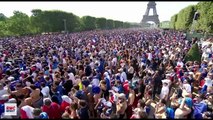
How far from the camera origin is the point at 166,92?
33.9 feet

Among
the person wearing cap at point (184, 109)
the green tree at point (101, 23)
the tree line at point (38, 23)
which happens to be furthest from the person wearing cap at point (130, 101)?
the green tree at point (101, 23)

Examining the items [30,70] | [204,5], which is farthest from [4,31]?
[30,70]

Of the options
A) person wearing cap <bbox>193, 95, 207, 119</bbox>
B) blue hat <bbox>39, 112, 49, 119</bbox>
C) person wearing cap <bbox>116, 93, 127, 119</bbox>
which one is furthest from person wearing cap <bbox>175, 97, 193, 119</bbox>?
blue hat <bbox>39, 112, 49, 119</bbox>

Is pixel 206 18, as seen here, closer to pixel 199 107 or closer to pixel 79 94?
pixel 199 107

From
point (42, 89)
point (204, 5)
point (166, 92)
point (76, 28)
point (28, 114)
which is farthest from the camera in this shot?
point (76, 28)

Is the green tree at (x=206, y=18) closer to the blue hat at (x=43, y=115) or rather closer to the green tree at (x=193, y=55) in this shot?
the green tree at (x=193, y=55)

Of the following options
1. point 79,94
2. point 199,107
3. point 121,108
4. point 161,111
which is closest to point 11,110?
point 79,94

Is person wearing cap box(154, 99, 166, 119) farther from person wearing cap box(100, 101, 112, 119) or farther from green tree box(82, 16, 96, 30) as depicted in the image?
green tree box(82, 16, 96, 30)

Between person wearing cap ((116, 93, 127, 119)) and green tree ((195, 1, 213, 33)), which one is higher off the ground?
green tree ((195, 1, 213, 33))

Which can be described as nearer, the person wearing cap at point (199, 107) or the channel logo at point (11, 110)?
the channel logo at point (11, 110)

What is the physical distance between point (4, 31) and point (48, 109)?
64.9m

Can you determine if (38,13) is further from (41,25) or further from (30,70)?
(30,70)

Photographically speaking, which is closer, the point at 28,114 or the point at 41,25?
the point at 28,114

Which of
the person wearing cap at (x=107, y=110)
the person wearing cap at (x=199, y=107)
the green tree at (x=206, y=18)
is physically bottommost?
the person wearing cap at (x=107, y=110)
